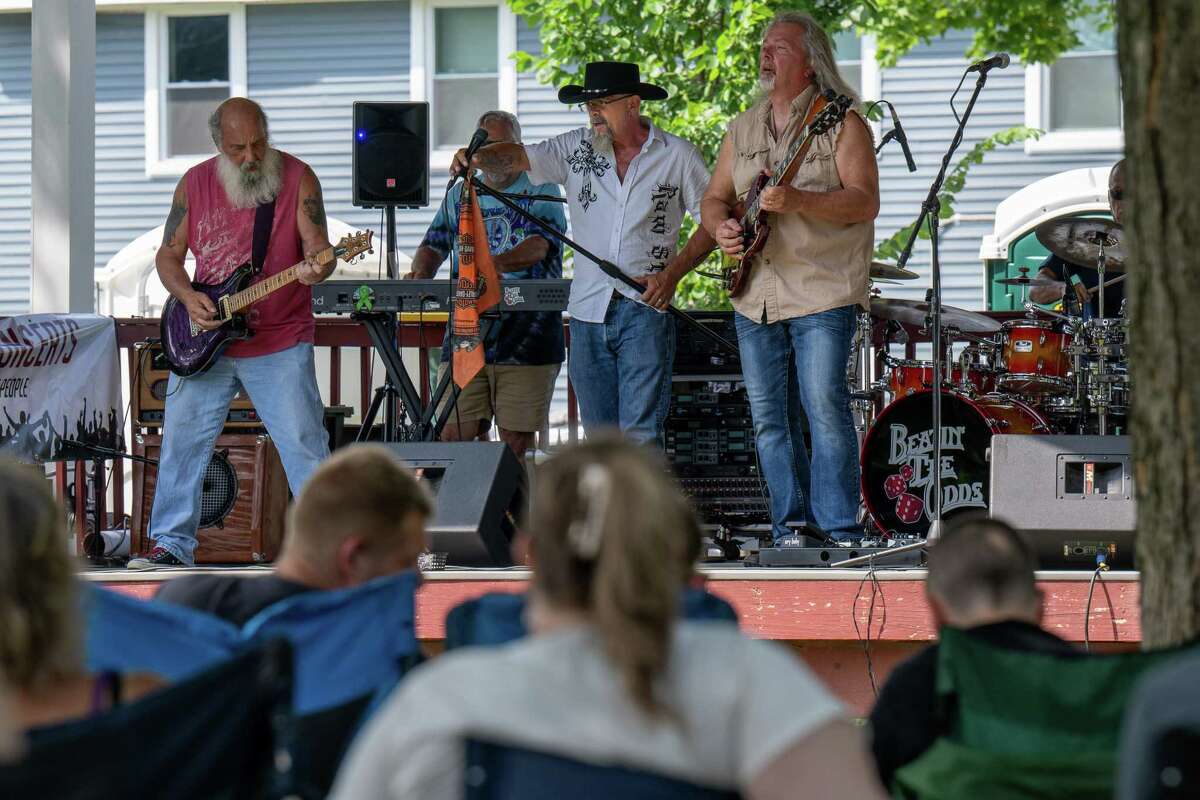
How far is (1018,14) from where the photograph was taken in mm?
10461

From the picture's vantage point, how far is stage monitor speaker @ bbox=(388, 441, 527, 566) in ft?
16.4

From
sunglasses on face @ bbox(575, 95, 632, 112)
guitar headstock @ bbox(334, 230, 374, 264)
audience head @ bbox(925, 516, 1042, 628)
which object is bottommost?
audience head @ bbox(925, 516, 1042, 628)

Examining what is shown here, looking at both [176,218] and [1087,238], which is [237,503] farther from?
[1087,238]

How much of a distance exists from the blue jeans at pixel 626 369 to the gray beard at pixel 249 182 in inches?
50.1

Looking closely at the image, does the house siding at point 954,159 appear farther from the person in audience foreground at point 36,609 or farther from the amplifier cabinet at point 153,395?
the person in audience foreground at point 36,609

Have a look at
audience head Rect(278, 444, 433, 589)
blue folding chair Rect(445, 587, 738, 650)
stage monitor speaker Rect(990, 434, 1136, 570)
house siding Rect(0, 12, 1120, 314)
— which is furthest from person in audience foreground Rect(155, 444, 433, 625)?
house siding Rect(0, 12, 1120, 314)

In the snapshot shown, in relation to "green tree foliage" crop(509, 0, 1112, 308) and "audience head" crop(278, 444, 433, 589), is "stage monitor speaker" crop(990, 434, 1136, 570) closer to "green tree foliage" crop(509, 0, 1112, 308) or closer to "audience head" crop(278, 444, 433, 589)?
"audience head" crop(278, 444, 433, 589)

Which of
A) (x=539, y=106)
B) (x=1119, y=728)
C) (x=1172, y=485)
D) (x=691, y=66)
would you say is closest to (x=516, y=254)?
(x=691, y=66)

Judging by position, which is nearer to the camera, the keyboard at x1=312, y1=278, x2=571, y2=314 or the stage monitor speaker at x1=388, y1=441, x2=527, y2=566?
the stage monitor speaker at x1=388, y1=441, x2=527, y2=566

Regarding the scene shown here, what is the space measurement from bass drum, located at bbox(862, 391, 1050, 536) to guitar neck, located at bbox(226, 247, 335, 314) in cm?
227

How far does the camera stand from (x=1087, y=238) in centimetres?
681

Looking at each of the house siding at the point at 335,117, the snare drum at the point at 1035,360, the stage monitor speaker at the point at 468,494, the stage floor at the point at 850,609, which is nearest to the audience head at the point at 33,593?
the stage floor at the point at 850,609

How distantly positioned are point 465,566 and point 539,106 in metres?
8.32

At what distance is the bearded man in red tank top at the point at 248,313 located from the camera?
19.0ft
